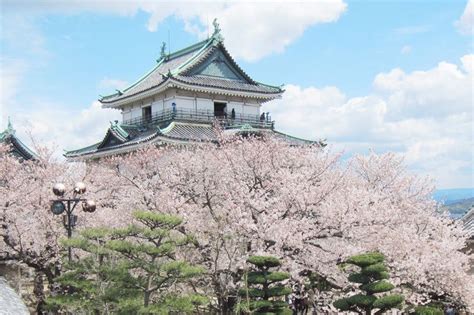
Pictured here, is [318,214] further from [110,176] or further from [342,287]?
[110,176]

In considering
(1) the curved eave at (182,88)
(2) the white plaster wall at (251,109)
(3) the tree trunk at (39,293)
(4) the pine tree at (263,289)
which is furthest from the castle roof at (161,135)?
(4) the pine tree at (263,289)

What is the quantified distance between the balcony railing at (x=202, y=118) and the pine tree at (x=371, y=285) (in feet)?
53.0

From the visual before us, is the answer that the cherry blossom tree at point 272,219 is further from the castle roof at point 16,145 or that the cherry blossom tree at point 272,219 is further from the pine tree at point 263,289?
the castle roof at point 16,145

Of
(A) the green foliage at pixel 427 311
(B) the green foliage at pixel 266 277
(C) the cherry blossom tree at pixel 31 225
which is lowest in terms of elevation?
(A) the green foliage at pixel 427 311

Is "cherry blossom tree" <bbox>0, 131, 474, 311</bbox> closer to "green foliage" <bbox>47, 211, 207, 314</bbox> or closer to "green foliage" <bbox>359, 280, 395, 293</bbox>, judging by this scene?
A: "green foliage" <bbox>359, 280, 395, 293</bbox>

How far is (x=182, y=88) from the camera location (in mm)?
29453

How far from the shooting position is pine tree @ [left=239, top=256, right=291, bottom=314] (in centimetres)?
1384

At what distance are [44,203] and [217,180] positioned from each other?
256 inches

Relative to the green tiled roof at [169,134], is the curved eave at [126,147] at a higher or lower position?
lower

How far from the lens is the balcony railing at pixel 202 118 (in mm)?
29516

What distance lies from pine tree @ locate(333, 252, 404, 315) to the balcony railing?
16145 millimetres

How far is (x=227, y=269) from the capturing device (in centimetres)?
1440

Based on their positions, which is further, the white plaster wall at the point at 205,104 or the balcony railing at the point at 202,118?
the white plaster wall at the point at 205,104

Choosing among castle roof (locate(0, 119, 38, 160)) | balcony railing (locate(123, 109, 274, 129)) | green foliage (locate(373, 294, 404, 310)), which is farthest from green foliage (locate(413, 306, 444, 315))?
castle roof (locate(0, 119, 38, 160))
